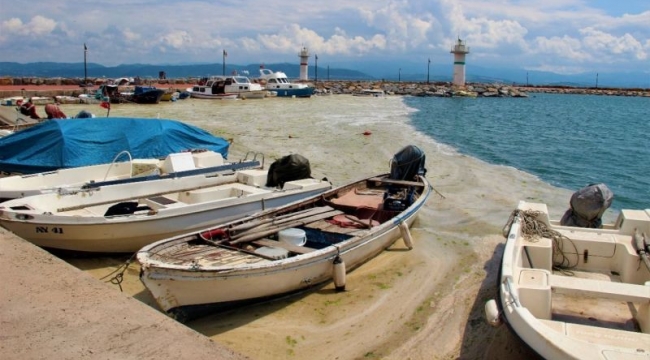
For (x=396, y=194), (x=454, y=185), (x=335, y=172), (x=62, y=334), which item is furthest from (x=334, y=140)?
(x=62, y=334)

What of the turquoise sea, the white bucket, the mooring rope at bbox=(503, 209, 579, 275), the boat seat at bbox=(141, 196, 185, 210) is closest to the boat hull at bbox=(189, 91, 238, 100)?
the turquoise sea

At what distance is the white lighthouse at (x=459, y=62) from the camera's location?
105 metres

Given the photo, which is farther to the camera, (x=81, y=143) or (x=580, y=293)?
(x=81, y=143)

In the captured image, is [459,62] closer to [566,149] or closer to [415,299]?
[566,149]

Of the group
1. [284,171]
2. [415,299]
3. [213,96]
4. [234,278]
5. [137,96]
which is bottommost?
[415,299]

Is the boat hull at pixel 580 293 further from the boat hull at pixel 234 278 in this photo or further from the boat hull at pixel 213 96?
the boat hull at pixel 213 96

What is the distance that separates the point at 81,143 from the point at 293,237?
741 centimetres

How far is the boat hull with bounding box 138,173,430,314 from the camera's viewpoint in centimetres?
704

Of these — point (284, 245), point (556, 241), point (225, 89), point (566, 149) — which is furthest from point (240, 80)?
point (556, 241)

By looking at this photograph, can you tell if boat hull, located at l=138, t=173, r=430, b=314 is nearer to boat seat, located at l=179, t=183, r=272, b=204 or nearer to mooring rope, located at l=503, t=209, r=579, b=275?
mooring rope, located at l=503, t=209, r=579, b=275

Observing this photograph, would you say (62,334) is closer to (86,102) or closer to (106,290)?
(106,290)

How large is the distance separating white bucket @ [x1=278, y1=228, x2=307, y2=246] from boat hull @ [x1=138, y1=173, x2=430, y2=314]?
737mm

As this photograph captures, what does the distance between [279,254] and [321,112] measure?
36.1 meters

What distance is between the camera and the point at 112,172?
1263 cm
